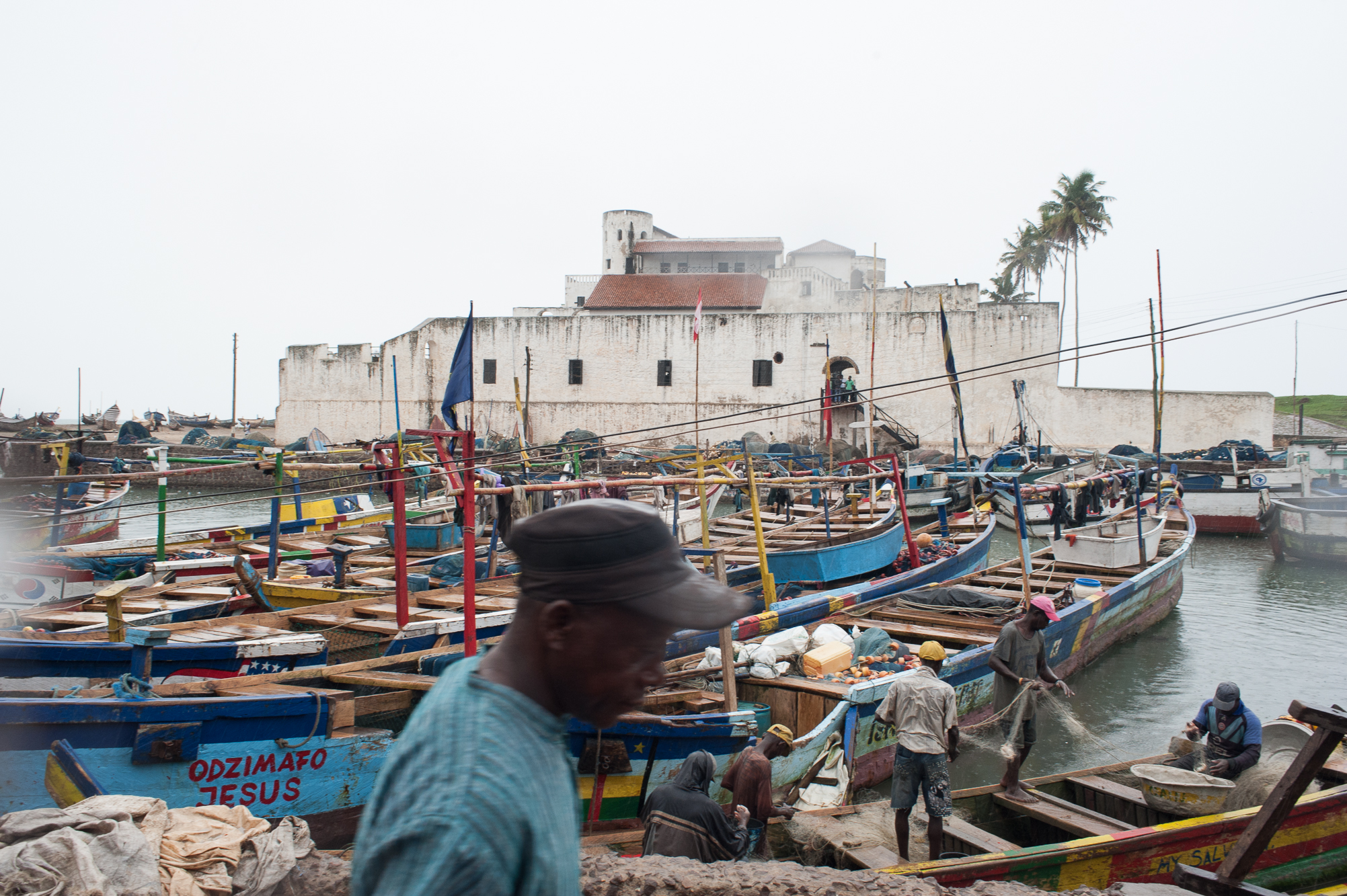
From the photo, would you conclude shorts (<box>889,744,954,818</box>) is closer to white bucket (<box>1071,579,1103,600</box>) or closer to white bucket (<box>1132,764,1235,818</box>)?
white bucket (<box>1132,764,1235,818</box>)

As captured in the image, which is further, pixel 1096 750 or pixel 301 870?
pixel 1096 750

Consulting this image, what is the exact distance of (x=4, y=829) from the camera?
145 inches

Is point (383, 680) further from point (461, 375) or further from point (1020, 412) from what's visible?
point (1020, 412)

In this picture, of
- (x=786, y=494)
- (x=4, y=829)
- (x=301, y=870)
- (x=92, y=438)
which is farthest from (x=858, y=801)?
(x=92, y=438)

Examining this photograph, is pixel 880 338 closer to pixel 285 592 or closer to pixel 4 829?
pixel 285 592

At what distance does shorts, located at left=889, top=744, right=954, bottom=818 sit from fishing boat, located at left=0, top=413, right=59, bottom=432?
147 feet

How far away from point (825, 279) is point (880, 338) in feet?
51.2

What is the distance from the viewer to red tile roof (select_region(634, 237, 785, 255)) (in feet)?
187

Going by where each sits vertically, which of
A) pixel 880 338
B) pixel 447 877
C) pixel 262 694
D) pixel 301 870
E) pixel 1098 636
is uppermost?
pixel 880 338

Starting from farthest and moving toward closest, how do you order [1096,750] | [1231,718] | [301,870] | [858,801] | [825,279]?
[825,279] < [1096,750] < [858,801] < [1231,718] < [301,870]

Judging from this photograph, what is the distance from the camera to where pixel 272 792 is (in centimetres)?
554

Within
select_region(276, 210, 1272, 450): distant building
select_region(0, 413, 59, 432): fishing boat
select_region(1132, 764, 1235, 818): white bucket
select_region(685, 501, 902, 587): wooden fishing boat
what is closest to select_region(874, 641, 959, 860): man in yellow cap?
select_region(1132, 764, 1235, 818): white bucket

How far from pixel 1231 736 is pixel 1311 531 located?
18.2 meters

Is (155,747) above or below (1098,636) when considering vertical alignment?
above
